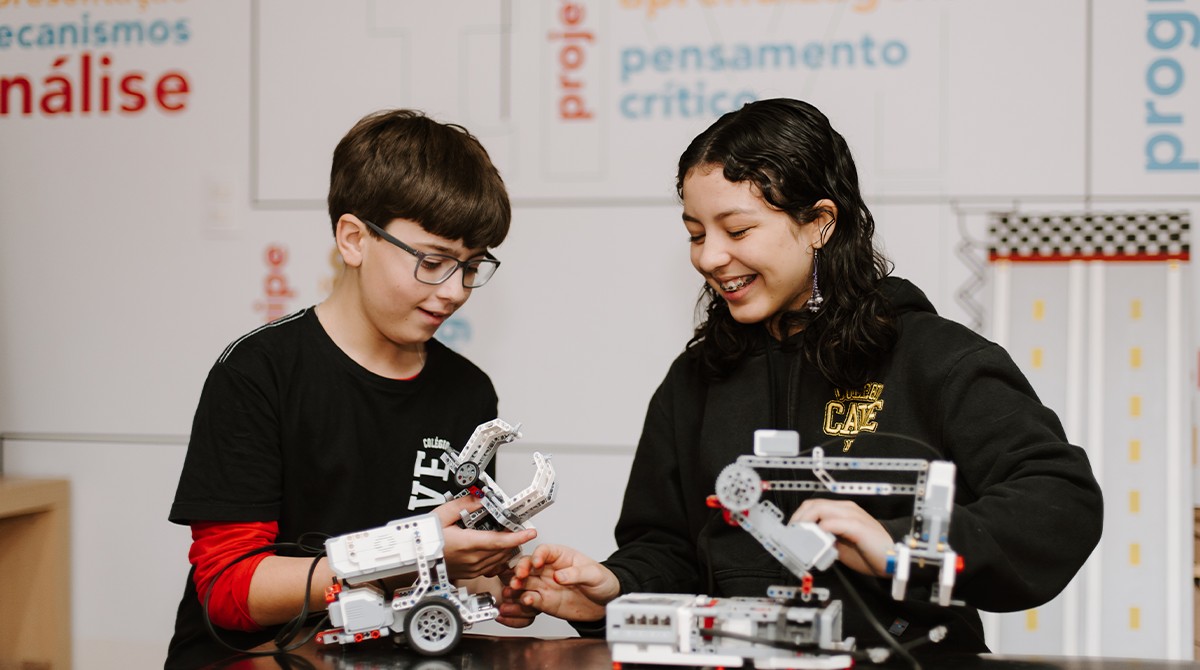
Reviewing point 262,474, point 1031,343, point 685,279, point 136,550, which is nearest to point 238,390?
point 262,474

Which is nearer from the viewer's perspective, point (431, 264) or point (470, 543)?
point (470, 543)

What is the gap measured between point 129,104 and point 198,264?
1.68 feet

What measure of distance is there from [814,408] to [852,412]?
7 cm

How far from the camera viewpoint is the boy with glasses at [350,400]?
1683mm

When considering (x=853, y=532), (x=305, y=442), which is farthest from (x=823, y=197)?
(x=305, y=442)

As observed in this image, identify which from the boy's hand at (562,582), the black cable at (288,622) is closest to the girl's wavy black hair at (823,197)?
the boy's hand at (562,582)

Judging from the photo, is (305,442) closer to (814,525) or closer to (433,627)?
(433,627)

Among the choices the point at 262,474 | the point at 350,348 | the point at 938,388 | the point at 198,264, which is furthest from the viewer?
the point at 198,264

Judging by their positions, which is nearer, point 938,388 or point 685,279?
point 938,388

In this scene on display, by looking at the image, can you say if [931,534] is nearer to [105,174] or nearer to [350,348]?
[350,348]

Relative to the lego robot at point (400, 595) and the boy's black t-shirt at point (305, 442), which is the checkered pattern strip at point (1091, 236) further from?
the lego robot at point (400, 595)

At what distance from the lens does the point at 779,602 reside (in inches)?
52.2

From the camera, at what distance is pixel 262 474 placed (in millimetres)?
1736

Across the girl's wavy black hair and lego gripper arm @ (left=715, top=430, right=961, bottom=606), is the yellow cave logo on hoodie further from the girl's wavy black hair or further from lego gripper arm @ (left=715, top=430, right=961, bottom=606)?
lego gripper arm @ (left=715, top=430, right=961, bottom=606)
